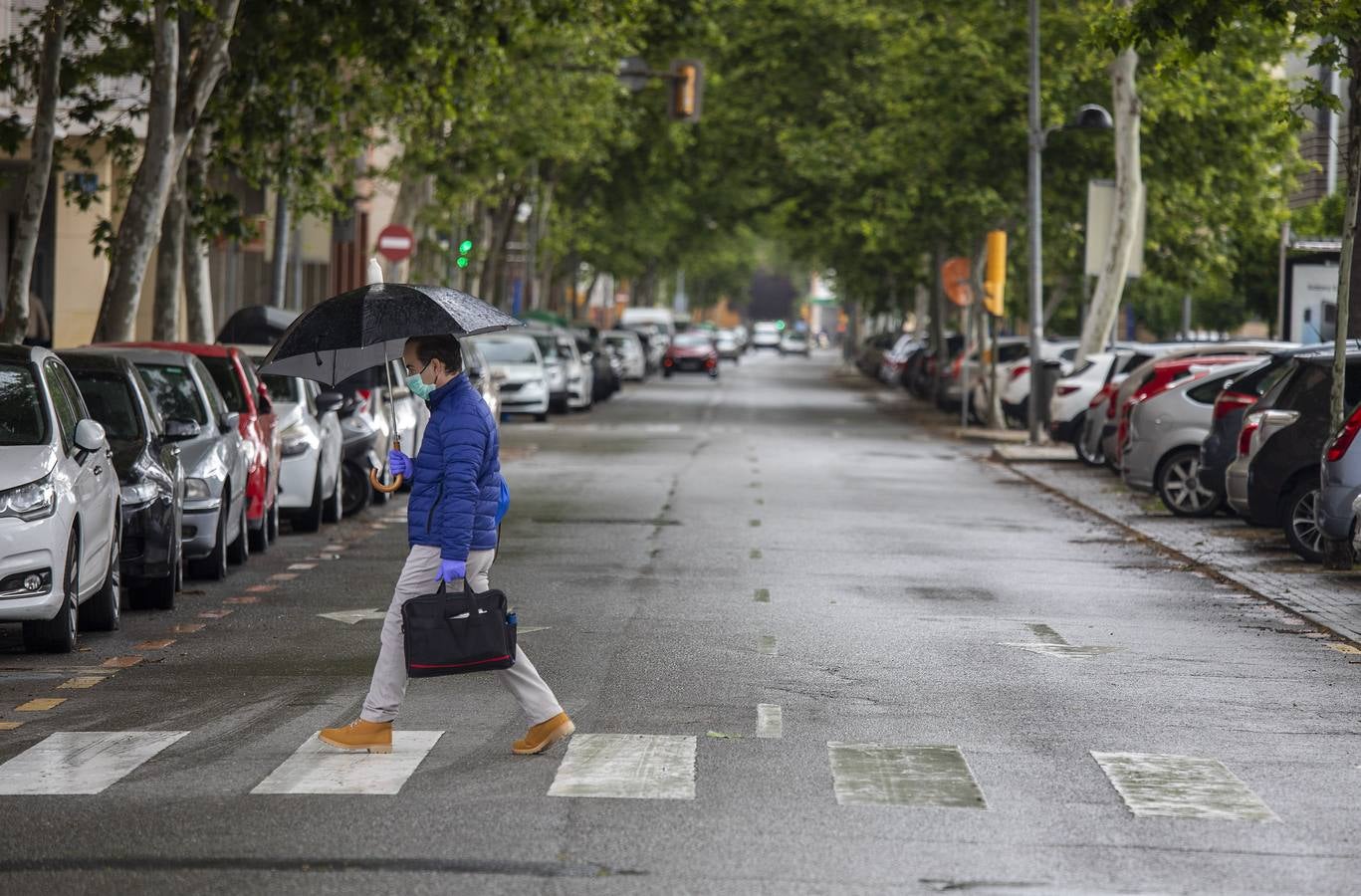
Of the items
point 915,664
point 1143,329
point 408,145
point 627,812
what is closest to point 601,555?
point 915,664

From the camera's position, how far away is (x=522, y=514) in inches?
821

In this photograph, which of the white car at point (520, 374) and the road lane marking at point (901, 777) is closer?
the road lane marking at point (901, 777)

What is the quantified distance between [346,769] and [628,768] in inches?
38.0

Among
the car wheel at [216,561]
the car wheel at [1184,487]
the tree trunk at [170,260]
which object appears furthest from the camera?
the tree trunk at [170,260]

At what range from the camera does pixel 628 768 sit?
831cm

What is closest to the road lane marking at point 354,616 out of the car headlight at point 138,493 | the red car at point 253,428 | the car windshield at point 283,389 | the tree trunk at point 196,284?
the car headlight at point 138,493

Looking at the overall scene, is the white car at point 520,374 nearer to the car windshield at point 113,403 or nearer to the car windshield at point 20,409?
the car windshield at point 113,403

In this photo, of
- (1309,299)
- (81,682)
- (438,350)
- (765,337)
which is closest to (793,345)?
(765,337)

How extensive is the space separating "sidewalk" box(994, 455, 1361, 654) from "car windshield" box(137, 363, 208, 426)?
6.90 meters

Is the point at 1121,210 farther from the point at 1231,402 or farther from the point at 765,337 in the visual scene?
the point at 765,337

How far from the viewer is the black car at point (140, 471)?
522 inches

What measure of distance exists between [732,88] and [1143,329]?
816 inches

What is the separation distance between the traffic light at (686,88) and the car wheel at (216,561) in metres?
18.8

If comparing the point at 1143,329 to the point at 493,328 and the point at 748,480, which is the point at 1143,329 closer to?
the point at 748,480
